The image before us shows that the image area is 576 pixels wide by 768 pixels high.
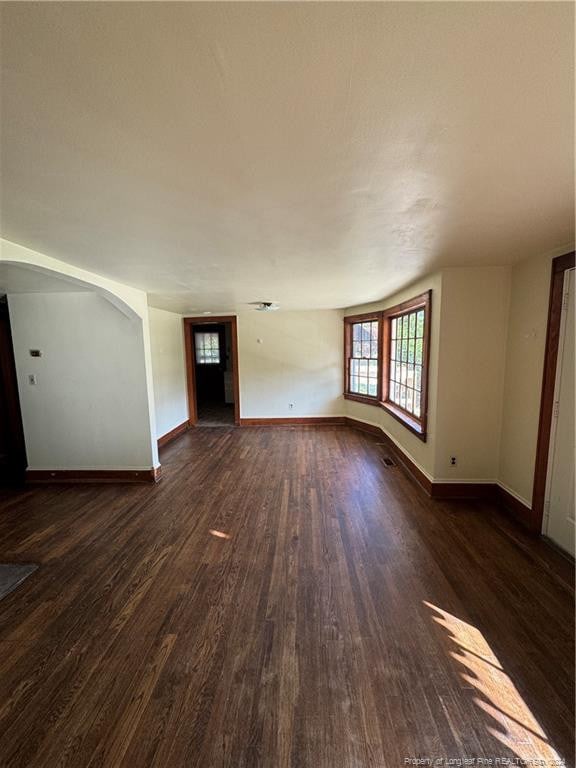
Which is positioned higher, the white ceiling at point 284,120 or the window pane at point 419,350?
the white ceiling at point 284,120

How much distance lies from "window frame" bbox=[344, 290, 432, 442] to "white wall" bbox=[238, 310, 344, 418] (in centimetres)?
21

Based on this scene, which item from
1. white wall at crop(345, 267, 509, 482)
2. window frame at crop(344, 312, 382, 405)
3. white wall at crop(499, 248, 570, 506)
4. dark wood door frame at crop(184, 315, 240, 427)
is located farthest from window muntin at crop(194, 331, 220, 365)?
white wall at crop(499, 248, 570, 506)

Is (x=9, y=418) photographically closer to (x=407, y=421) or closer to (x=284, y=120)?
(x=284, y=120)

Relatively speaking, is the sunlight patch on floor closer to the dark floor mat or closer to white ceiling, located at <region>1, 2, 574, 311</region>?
white ceiling, located at <region>1, 2, 574, 311</region>

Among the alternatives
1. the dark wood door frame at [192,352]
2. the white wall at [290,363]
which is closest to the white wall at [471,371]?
the white wall at [290,363]

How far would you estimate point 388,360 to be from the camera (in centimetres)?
512

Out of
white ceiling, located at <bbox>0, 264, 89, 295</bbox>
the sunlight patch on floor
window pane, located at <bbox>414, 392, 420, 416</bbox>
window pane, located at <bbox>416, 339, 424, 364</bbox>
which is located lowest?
the sunlight patch on floor

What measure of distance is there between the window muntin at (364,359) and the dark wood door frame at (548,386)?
2.83 m

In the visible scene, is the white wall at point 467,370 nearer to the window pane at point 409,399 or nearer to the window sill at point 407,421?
the window sill at point 407,421

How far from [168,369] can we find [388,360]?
3812 millimetres

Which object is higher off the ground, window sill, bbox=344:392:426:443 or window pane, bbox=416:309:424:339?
window pane, bbox=416:309:424:339

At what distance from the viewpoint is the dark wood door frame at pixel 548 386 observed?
2.41 metres

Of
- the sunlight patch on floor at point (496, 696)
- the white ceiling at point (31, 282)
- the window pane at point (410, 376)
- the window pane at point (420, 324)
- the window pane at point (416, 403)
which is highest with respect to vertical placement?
the white ceiling at point (31, 282)

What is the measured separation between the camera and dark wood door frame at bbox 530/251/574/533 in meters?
2.41
